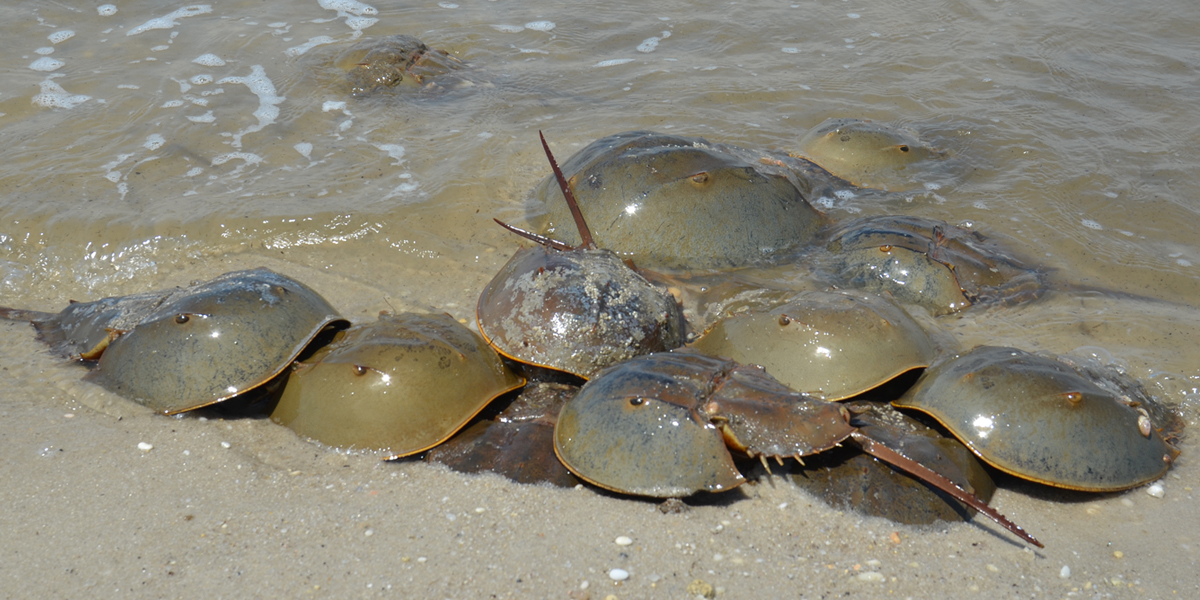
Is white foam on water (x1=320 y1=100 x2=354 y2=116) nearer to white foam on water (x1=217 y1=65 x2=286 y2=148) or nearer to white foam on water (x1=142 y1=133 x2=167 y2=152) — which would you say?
white foam on water (x1=217 y1=65 x2=286 y2=148)

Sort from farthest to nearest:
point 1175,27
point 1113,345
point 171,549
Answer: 1. point 1175,27
2. point 1113,345
3. point 171,549

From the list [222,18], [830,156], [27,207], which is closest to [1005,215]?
[830,156]

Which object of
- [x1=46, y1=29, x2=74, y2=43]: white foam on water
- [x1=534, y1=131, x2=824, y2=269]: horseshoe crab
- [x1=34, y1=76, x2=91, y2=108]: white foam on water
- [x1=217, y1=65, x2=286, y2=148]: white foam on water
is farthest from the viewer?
[x1=46, y1=29, x2=74, y2=43]: white foam on water

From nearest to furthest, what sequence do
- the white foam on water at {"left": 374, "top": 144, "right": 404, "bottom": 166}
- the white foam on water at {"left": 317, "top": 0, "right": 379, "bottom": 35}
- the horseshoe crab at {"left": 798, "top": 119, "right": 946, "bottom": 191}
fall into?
the horseshoe crab at {"left": 798, "top": 119, "right": 946, "bottom": 191} → the white foam on water at {"left": 374, "top": 144, "right": 404, "bottom": 166} → the white foam on water at {"left": 317, "top": 0, "right": 379, "bottom": 35}

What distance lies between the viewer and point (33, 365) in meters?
2.62

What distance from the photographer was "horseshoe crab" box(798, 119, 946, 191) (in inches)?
158

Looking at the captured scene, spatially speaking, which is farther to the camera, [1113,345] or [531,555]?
[1113,345]

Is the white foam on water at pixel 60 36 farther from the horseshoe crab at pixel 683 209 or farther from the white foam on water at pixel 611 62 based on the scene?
the horseshoe crab at pixel 683 209

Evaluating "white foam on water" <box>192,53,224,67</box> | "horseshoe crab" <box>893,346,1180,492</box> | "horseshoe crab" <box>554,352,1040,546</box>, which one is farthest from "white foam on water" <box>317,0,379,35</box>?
"horseshoe crab" <box>893,346,1180,492</box>

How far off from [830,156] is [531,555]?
115 inches

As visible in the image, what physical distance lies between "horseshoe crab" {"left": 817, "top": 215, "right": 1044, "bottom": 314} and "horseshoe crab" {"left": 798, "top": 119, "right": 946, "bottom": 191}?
72cm

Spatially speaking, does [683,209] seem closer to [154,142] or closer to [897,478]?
[897,478]

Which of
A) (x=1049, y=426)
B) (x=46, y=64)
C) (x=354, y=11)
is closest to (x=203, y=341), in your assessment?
(x=1049, y=426)

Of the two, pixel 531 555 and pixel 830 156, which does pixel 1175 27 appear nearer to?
pixel 830 156
